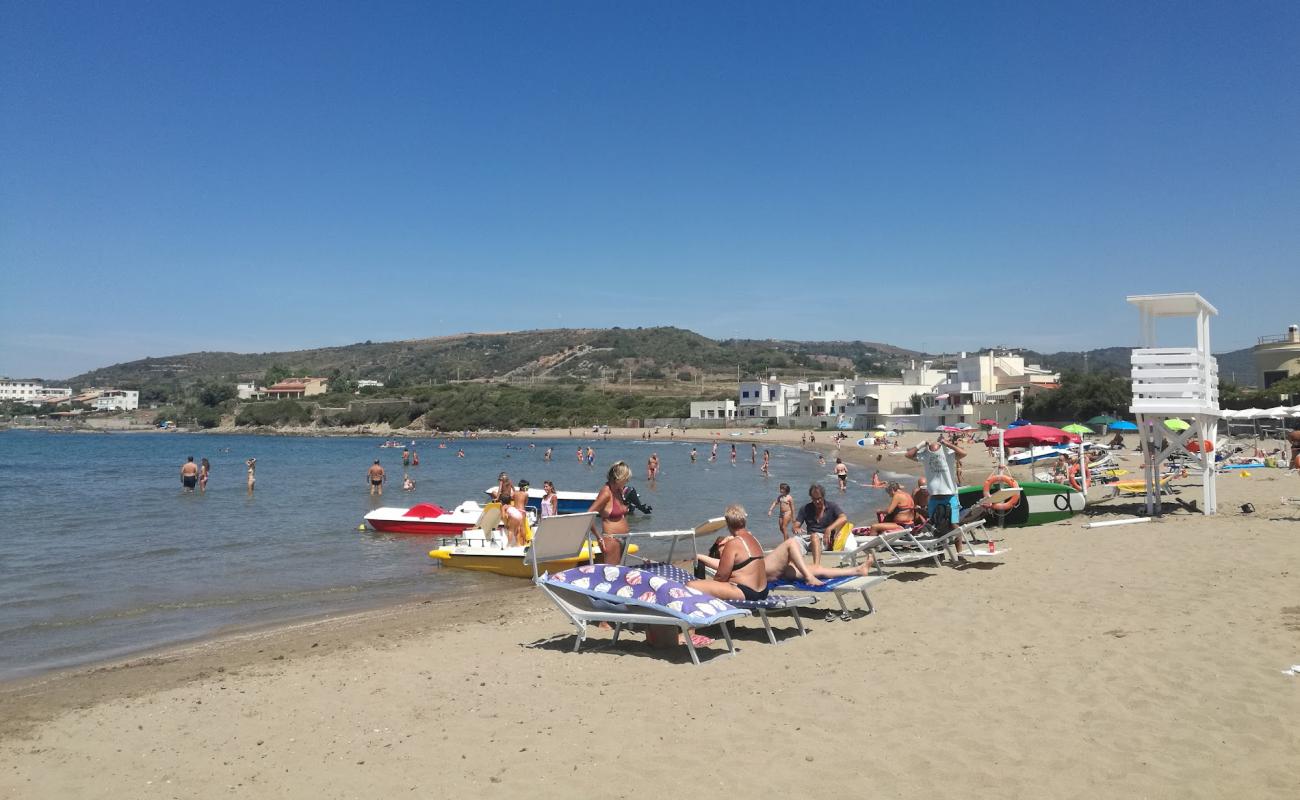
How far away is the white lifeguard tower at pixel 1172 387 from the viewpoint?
36.9ft

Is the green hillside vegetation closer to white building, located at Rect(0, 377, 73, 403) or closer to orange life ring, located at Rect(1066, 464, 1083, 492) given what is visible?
white building, located at Rect(0, 377, 73, 403)

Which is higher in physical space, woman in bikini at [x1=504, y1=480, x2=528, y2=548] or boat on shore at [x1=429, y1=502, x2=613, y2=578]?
woman in bikini at [x1=504, y1=480, x2=528, y2=548]

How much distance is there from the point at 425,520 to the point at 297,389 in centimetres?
12153

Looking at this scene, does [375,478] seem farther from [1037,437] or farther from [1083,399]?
[1083,399]

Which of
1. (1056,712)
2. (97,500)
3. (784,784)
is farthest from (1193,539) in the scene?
(97,500)

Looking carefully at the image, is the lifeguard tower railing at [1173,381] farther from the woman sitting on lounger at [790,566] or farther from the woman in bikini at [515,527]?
the woman in bikini at [515,527]

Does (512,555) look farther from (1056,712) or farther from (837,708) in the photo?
(1056,712)

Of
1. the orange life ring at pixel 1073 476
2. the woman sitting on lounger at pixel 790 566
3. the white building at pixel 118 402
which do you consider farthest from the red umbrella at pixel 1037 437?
the white building at pixel 118 402

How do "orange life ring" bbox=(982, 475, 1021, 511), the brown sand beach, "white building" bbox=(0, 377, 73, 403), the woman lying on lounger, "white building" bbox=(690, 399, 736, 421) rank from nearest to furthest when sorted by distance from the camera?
the brown sand beach → the woman lying on lounger → "orange life ring" bbox=(982, 475, 1021, 511) → "white building" bbox=(690, 399, 736, 421) → "white building" bbox=(0, 377, 73, 403)

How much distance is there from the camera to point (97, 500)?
82.5 ft

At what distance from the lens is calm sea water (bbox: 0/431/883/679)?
369 inches

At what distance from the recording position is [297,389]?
417ft

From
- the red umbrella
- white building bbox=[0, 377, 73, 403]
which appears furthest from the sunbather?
white building bbox=[0, 377, 73, 403]

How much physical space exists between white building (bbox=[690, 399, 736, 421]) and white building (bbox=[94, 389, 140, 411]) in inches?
3952
